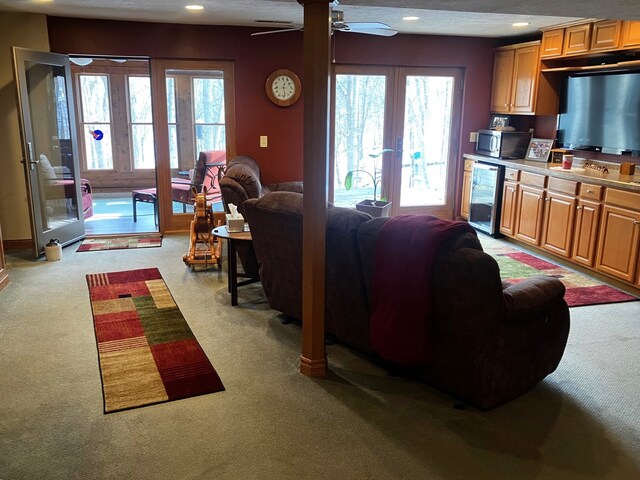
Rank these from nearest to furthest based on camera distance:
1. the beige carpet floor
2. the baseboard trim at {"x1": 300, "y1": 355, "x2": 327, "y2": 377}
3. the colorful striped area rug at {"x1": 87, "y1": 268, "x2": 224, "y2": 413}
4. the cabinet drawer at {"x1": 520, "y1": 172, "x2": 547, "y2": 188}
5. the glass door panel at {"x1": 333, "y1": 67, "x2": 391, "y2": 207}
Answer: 1. the beige carpet floor
2. the colorful striped area rug at {"x1": 87, "y1": 268, "x2": 224, "y2": 413}
3. the baseboard trim at {"x1": 300, "y1": 355, "x2": 327, "y2": 377}
4. the cabinet drawer at {"x1": 520, "y1": 172, "x2": 547, "y2": 188}
5. the glass door panel at {"x1": 333, "y1": 67, "x2": 391, "y2": 207}

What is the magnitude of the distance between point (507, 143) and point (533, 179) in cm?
88

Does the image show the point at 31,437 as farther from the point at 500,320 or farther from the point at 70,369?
the point at 500,320

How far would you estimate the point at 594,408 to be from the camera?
2881 mm

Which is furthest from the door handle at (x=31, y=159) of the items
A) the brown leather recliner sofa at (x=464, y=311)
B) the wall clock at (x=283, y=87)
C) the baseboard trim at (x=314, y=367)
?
the baseboard trim at (x=314, y=367)

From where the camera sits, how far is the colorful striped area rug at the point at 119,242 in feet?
19.6

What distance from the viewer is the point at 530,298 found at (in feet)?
8.87

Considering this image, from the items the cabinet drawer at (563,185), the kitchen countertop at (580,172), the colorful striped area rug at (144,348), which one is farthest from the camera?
the cabinet drawer at (563,185)

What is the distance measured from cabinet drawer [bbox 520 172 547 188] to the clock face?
2839mm

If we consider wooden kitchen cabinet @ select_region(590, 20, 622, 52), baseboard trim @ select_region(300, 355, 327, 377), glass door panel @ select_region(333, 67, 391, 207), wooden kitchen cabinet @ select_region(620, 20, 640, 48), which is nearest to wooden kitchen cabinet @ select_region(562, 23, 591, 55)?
wooden kitchen cabinet @ select_region(590, 20, 622, 52)

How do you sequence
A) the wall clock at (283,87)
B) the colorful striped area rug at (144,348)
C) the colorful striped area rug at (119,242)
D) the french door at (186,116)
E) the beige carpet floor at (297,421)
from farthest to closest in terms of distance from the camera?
1. the wall clock at (283,87)
2. the french door at (186,116)
3. the colorful striped area rug at (119,242)
4. the colorful striped area rug at (144,348)
5. the beige carpet floor at (297,421)

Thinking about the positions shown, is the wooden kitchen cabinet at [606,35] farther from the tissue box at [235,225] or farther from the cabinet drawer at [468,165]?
the tissue box at [235,225]

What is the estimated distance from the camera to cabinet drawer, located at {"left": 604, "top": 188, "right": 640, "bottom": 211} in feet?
14.7

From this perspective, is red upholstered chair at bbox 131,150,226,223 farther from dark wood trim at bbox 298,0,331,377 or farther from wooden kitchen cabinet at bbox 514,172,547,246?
dark wood trim at bbox 298,0,331,377

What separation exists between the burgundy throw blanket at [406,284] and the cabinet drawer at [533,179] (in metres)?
3.38
